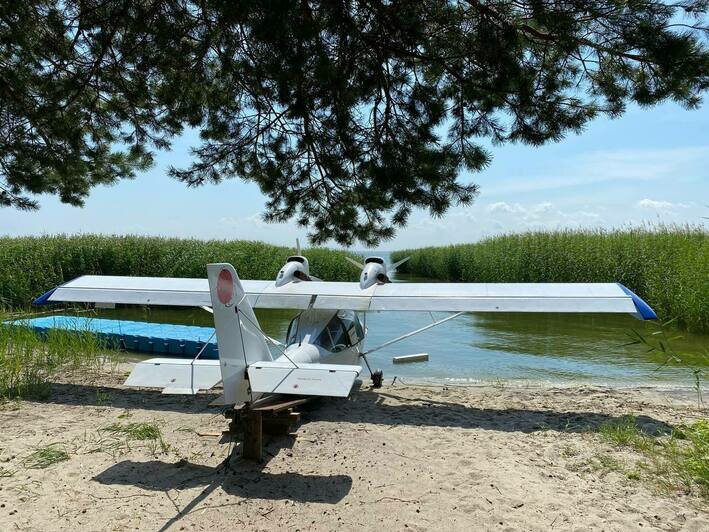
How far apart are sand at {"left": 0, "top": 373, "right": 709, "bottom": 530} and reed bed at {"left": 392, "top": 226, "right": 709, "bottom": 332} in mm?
7191

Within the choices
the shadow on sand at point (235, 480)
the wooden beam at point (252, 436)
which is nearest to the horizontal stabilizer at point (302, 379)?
the wooden beam at point (252, 436)

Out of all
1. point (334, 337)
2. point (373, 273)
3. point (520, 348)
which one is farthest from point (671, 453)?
point (520, 348)

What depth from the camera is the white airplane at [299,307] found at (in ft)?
14.1

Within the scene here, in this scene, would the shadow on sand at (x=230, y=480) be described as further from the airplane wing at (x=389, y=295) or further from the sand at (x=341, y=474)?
the airplane wing at (x=389, y=295)

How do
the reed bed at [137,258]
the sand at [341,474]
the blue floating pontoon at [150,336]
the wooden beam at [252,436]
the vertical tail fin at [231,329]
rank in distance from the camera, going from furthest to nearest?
the reed bed at [137,258]
the blue floating pontoon at [150,336]
the wooden beam at [252,436]
the vertical tail fin at [231,329]
the sand at [341,474]

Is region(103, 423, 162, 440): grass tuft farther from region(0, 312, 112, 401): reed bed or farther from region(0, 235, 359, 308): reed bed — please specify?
region(0, 235, 359, 308): reed bed

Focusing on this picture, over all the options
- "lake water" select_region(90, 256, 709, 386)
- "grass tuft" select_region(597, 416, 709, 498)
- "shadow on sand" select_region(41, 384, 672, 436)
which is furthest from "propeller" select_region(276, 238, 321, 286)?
"grass tuft" select_region(597, 416, 709, 498)

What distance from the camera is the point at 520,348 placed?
11859mm

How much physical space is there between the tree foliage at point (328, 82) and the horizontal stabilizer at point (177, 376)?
8.20 feet

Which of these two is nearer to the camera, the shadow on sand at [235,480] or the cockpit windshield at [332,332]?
the shadow on sand at [235,480]

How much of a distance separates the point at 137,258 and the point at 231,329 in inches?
737

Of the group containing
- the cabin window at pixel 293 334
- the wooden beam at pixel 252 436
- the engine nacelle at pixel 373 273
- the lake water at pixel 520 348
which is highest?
the engine nacelle at pixel 373 273

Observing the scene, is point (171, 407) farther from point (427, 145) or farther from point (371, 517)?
point (427, 145)

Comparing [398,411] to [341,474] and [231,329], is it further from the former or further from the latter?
[231,329]
